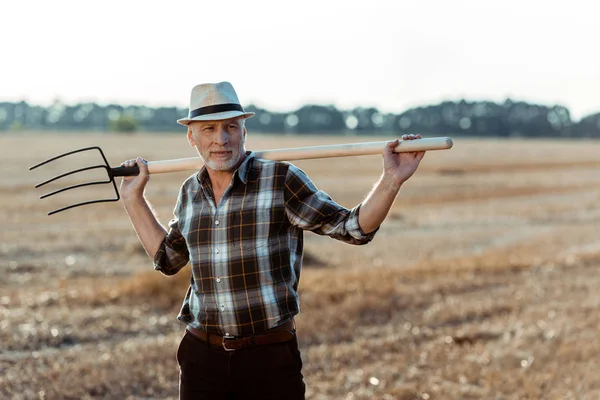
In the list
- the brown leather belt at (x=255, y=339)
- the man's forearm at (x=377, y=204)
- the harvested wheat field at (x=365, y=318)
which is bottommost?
the harvested wheat field at (x=365, y=318)

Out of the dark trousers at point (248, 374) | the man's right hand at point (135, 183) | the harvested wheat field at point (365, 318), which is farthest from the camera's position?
the harvested wheat field at point (365, 318)

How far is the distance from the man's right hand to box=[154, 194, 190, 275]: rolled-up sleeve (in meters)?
0.24

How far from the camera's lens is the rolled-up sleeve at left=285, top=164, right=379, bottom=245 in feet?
10.1

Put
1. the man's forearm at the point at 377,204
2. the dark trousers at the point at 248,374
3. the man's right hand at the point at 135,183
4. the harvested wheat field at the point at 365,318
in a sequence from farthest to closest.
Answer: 1. the harvested wheat field at the point at 365,318
2. the man's right hand at the point at 135,183
3. the dark trousers at the point at 248,374
4. the man's forearm at the point at 377,204

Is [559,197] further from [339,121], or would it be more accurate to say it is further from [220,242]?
[339,121]

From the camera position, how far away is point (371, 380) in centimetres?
603

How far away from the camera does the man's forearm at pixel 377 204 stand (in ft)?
9.96

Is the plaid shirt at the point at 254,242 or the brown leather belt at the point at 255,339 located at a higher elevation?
the plaid shirt at the point at 254,242

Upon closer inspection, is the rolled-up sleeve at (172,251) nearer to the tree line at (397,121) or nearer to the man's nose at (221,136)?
the man's nose at (221,136)

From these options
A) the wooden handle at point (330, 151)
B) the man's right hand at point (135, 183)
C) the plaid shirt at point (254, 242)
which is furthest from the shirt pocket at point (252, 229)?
the man's right hand at point (135, 183)

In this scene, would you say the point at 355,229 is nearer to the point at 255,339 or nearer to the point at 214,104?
the point at 255,339

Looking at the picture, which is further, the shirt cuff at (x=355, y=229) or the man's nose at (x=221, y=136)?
Answer: the man's nose at (x=221, y=136)

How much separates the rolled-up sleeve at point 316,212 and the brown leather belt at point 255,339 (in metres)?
0.44

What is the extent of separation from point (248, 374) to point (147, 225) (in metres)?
0.92
